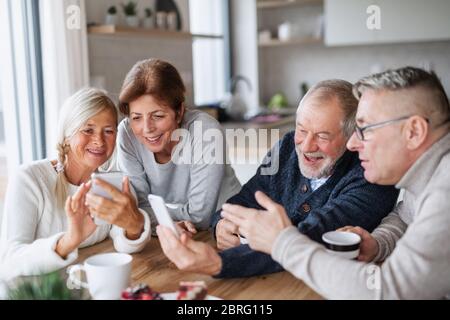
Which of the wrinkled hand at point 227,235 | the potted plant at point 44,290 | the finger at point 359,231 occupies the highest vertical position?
the finger at point 359,231

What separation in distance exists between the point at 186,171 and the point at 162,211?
746mm

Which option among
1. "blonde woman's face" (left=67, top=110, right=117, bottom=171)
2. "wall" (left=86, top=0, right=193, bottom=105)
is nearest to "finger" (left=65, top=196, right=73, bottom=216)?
"blonde woman's face" (left=67, top=110, right=117, bottom=171)

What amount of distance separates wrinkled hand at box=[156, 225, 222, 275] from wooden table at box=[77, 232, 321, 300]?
0.14ft

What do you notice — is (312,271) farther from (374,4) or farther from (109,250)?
(374,4)

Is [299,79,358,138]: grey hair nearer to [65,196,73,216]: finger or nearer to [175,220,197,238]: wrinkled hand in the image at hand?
[175,220,197,238]: wrinkled hand

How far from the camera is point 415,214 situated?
1.25 m

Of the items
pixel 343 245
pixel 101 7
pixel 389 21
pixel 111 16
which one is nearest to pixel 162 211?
pixel 343 245

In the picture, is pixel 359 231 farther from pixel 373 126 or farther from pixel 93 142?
pixel 93 142

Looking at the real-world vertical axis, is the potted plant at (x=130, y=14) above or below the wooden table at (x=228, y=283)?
above

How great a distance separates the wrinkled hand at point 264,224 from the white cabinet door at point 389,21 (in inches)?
145

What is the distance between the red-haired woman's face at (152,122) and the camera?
181 centimetres

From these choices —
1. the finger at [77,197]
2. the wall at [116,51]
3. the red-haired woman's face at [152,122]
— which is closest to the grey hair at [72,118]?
the red-haired woman's face at [152,122]

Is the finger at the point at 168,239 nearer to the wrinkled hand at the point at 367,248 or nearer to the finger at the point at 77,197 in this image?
the finger at the point at 77,197

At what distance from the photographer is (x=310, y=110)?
1.66 metres
